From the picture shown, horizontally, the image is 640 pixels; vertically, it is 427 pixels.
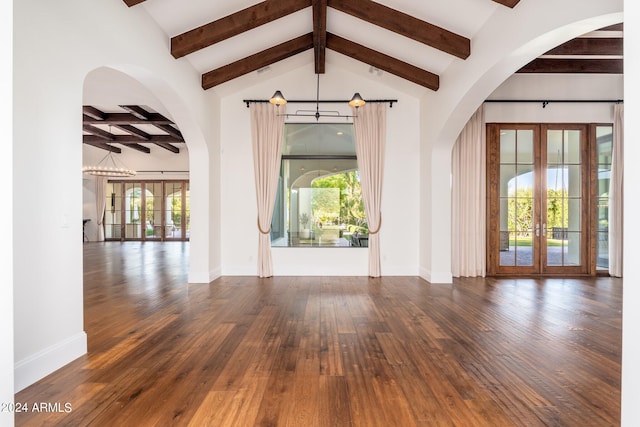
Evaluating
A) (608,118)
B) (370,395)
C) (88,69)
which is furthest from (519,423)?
(608,118)

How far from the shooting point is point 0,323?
152 centimetres

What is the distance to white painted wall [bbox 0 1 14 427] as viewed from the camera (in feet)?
4.97

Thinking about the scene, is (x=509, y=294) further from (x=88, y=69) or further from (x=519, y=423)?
(x=88, y=69)

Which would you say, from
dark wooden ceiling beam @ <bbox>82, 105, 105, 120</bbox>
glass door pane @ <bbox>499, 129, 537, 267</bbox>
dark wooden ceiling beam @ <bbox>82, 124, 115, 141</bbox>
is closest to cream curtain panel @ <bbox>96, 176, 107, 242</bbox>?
dark wooden ceiling beam @ <bbox>82, 124, 115, 141</bbox>

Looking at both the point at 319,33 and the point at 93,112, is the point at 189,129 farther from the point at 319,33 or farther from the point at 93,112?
the point at 93,112

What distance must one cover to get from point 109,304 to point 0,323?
3.22 m

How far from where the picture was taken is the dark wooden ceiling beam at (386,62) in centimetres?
548

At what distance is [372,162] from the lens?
6.32 meters

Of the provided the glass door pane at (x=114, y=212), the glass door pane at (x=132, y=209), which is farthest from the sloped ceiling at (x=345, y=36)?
the glass door pane at (x=114, y=212)

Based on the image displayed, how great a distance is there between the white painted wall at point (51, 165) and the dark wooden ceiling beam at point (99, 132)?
338 inches

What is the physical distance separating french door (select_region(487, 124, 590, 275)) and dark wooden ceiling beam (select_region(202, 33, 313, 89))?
3.80 metres

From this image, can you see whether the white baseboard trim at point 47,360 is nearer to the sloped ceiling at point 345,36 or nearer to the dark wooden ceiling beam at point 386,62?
the sloped ceiling at point 345,36

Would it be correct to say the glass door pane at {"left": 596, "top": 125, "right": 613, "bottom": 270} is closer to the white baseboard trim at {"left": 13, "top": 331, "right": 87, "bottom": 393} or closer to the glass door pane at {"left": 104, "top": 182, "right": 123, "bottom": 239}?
the white baseboard trim at {"left": 13, "top": 331, "right": 87, "bottom": 393}

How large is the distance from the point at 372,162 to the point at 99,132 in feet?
30.6
